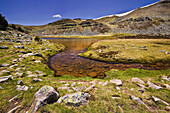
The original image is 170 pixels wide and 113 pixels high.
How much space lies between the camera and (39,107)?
219 inches

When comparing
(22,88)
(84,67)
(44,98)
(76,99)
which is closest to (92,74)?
(84,67)

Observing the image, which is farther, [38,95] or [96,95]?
[96,95]

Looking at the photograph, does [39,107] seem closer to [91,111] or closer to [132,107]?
[91,111]

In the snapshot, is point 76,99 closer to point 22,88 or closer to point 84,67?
point 22,88

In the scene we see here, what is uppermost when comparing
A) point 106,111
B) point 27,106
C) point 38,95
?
point 38,95

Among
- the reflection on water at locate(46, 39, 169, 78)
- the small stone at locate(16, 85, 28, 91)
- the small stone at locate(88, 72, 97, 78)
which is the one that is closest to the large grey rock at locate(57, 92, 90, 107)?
the small stone at locate(16, 85, 28, 91)

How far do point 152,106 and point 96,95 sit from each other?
188 inches

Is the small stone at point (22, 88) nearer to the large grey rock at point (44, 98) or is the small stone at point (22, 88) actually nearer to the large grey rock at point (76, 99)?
the large grey rock at point (44, 98)

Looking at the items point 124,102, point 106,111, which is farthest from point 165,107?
point 106,111

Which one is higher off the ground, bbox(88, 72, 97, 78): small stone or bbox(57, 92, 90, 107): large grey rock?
bbox(57, 92, 90, 107): large grey rock

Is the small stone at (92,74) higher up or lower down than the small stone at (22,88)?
lower down

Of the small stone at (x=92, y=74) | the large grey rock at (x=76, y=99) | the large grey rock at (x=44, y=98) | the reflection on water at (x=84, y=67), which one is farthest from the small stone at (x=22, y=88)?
the small stone at (x=92, y=74)

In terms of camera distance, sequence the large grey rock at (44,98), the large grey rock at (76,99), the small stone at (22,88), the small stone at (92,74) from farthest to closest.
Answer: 1. the small stone at (92,74)
2. the small stone at (22,88)
3. the large grey rock at (76,99)
4. the large grey rock at (44,98)

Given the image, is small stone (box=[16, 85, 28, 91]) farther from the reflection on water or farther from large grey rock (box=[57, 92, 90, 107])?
the reflection on water
